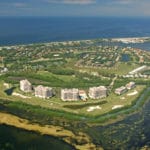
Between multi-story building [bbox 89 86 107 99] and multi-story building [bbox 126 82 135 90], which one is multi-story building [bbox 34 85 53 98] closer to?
multi-story building [bbox 89 86 107 99]

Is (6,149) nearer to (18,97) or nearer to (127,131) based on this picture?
(127,131)

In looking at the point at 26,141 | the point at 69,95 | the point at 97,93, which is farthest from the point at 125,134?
the point at 97,93

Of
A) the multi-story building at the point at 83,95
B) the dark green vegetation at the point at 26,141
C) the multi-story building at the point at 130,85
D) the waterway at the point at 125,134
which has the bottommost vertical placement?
the waterway at the point at 125,134

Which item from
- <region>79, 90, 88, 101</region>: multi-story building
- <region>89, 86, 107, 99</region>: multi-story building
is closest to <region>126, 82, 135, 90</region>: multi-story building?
<region>89, 86, 107, 99</region>: multi-story building

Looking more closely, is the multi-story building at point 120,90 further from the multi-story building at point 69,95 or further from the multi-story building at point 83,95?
the multi-story building at point 69,95

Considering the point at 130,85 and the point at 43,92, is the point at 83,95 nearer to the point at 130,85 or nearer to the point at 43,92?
the point at 43,92

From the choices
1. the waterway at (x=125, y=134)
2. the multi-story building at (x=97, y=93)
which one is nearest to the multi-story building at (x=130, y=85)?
the multi-story building at (x=97, y=93)

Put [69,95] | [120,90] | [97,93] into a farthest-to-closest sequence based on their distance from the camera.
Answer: [120,90] < [97,93] < [69,95]

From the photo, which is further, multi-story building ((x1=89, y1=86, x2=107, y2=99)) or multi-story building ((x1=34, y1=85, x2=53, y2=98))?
multi-story building ((x1=89, y1=86, x2=107, y2=99))

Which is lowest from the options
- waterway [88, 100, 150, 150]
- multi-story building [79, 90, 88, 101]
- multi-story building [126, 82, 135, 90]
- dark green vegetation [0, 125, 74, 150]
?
waterway [88, 100, 150, 150]

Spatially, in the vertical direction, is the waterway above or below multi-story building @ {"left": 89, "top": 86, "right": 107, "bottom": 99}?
below
